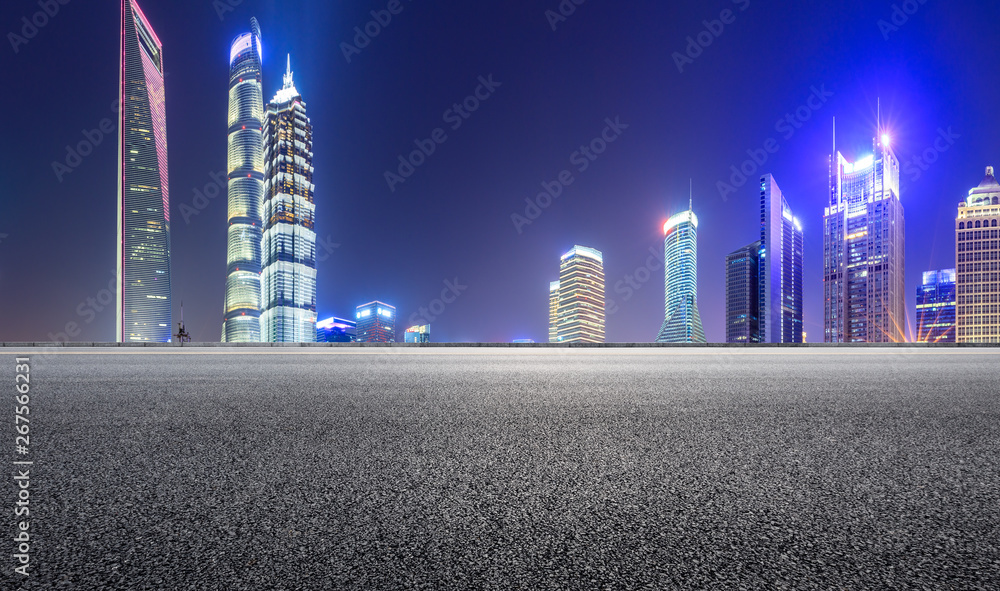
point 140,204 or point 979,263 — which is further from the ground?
point 140,204

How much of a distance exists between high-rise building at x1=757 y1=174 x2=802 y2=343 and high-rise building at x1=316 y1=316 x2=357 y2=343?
119 m

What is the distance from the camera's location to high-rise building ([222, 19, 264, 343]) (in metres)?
126

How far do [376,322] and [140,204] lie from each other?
89.5 m

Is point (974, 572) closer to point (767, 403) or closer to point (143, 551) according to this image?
point (143, 551)

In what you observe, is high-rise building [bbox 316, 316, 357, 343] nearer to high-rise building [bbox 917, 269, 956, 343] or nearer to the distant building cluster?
the distant building cluster

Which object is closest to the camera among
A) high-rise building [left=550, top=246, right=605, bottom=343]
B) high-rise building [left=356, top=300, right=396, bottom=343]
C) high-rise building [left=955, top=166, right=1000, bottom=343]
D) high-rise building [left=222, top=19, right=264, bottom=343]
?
high-rise building [left=955, top=166, right=1000, bottom=343]

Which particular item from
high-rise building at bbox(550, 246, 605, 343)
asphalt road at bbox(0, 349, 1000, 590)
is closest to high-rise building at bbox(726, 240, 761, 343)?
high-rise building at bbox(550, 246, 605, 343)

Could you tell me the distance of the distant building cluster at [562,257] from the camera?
303ft

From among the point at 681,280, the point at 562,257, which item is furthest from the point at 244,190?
the point at 681,280

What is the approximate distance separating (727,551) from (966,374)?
7.24m

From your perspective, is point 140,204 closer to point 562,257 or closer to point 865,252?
point 562,257

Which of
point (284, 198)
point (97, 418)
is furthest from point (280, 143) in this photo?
point (97, 418)

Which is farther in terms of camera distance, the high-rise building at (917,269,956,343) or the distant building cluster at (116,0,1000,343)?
the high-rise building at (917,269,956,343)

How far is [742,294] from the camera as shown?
16312 centimetres
